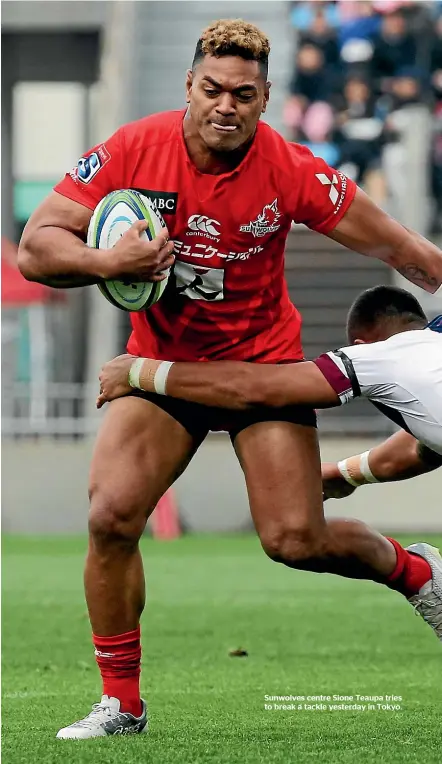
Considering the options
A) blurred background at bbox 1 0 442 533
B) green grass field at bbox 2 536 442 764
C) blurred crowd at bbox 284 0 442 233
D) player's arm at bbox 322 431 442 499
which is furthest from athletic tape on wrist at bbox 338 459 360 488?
blurred crowd at bbox 284 0 442 233

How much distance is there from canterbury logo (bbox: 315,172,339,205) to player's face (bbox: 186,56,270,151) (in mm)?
364

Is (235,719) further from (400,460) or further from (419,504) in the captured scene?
(419,504)

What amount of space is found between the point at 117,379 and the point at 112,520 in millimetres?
625

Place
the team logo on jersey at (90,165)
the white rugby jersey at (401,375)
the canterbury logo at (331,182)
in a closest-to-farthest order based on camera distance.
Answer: the white rugby jersey at (401,375)
the team logo on jersey at (90,165)
the canterbury logo at (331,182)

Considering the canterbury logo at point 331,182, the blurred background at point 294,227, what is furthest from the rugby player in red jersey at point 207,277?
the blurred background at point 294,227

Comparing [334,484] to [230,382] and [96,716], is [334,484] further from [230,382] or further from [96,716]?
[96,716]

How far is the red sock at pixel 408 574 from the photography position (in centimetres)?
580

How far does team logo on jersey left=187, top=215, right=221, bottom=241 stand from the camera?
532 cm

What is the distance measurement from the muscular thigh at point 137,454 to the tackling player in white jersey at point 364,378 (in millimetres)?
117

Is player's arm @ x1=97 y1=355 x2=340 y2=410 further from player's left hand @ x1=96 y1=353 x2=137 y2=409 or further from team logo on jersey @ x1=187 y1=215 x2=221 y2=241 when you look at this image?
team logo on jersey @ x1=187 y1=215 x2=221 y2=241

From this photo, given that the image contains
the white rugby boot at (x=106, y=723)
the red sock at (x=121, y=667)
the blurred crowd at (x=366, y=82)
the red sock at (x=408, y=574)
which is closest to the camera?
the white rugby boot at (x=106, y=723)

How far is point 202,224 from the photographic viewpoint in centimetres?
533

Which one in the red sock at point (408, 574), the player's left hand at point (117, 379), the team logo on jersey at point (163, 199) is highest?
the team logo on jersey at point (163, 199)

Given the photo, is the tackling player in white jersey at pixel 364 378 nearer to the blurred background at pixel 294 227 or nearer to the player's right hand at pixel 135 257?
the player's right hand at pixel 135 257
